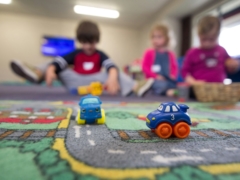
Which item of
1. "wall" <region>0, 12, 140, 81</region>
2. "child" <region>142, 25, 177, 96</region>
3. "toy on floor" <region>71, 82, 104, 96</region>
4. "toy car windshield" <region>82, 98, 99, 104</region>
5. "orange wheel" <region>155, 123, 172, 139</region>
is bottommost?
"orange wheel" <region>155, 123, 172, 139</region>

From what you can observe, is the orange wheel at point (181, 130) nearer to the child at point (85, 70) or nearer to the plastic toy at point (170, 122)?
the plastic toy at point (170, 122)

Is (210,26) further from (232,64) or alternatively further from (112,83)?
(112,83)

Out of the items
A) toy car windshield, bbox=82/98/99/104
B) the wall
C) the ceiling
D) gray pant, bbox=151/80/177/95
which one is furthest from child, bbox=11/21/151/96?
the wall

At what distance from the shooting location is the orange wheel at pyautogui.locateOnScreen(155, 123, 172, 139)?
0.37m

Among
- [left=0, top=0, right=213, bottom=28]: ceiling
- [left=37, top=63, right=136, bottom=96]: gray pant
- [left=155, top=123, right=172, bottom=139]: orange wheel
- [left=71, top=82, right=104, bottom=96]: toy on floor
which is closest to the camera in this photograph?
[left=155, top=123, right=172, bottom=139]: orange wheel

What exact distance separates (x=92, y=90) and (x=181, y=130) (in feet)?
2.85

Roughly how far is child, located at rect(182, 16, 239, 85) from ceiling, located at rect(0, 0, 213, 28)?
5.39 feet

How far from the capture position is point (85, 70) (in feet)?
4.65

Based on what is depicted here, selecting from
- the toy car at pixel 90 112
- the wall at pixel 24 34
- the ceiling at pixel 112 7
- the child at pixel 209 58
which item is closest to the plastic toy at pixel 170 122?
the toy car at pixel 90 112

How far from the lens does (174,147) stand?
1.05ft

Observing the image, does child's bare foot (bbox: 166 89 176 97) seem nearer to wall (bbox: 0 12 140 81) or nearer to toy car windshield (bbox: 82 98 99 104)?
toy car windshield (bbox: 82 98 99 104)

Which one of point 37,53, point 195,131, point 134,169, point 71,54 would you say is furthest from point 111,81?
point 37,53

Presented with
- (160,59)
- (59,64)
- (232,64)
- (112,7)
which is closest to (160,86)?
(160,59)

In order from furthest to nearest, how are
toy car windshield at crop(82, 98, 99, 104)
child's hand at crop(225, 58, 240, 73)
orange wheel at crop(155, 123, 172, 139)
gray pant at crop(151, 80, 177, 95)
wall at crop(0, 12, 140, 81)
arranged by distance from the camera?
wall at crop(0, 12, 140, 81) < gray pant at crop(151, 80, 177, 95) < child's hand at crop(225, 58, 240, 73) < toy car windshield at crop(82, 98, 99, 104) < orange wheel at crop(155, 123, 172, 139)
